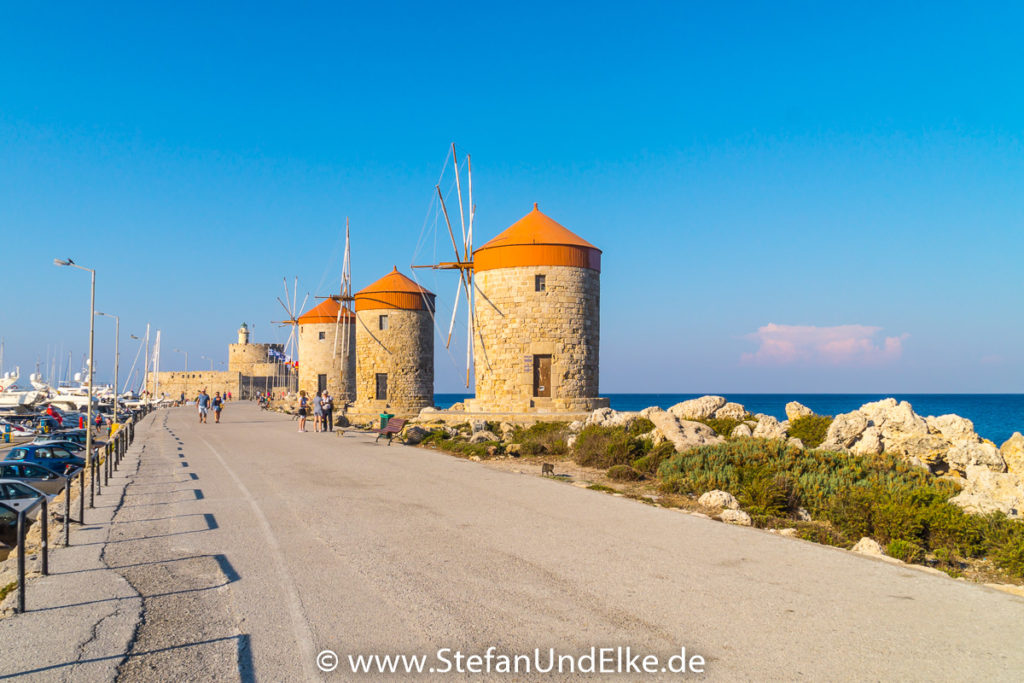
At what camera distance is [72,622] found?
20.6 ft

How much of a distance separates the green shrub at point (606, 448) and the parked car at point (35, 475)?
1345 cm

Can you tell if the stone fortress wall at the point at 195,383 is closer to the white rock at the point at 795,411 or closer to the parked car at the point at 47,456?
the parked car at the point at 47,456

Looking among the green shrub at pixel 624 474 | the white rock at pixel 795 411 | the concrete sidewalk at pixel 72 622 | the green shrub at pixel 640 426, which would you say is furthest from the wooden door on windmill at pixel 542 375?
the concrete sidewalk at pixel 72 622

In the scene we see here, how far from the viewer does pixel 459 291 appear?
32.0 m

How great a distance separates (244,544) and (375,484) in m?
5.42

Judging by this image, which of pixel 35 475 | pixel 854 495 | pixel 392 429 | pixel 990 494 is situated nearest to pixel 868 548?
pixel 854 495

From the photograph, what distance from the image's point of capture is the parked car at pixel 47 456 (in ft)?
69.7

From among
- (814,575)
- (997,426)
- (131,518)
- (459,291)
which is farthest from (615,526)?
(997,426)

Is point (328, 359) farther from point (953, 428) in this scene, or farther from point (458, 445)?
point (953, 428)

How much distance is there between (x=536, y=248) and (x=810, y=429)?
Answer: 43.3 feet

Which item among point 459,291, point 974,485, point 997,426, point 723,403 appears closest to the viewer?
point 974,485

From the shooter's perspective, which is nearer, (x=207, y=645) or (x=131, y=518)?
(x=207, y=645)

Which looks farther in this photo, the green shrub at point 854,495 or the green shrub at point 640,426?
the green shrub at point 640,426

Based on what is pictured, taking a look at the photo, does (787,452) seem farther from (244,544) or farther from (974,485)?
(244,544)
